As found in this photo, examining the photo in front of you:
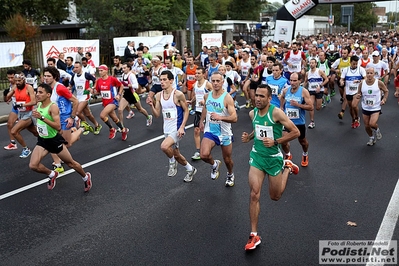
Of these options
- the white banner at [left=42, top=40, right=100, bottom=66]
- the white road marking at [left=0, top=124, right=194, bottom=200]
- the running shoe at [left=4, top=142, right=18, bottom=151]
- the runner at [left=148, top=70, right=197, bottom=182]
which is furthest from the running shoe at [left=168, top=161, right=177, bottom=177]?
the white banner at [left=42, top=40, right=100, bottom=66]

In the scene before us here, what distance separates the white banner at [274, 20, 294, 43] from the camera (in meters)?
24.3

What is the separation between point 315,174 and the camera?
8.05m

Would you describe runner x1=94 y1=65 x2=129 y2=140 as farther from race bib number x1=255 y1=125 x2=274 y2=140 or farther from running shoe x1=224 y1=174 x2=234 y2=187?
race bib number x1=255 y1=125 x2=274 y2=140

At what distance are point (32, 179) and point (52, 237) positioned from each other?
2693 millimetres

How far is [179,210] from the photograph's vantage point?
6547mm

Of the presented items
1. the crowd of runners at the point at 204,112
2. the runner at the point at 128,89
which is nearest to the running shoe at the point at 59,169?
the crowd of runners at the point at 204,112

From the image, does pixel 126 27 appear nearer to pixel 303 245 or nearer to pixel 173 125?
pixel 173 125

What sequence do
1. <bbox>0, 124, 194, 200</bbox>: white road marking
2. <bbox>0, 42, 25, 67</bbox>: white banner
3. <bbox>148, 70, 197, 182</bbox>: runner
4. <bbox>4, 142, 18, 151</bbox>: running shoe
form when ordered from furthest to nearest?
<bbox>0, 42, 25, 67</bbox>: white banner
<bbox>4, 142, 18, 151</bbox>: running shoe
<bbox>148, 70, 197, 182</bbox>: runner
<bbox>0, 124, 194, 200</bbox>: white road marking

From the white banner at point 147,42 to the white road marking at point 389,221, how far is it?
17.0m

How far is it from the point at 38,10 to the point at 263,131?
27.7 meters

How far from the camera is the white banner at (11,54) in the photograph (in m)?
16.5

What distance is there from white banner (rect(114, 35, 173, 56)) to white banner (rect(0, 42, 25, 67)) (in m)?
5.52

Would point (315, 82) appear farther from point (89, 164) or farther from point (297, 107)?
point (89, 164)

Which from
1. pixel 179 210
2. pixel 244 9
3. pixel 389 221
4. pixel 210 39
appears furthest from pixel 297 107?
pixel 244 9
